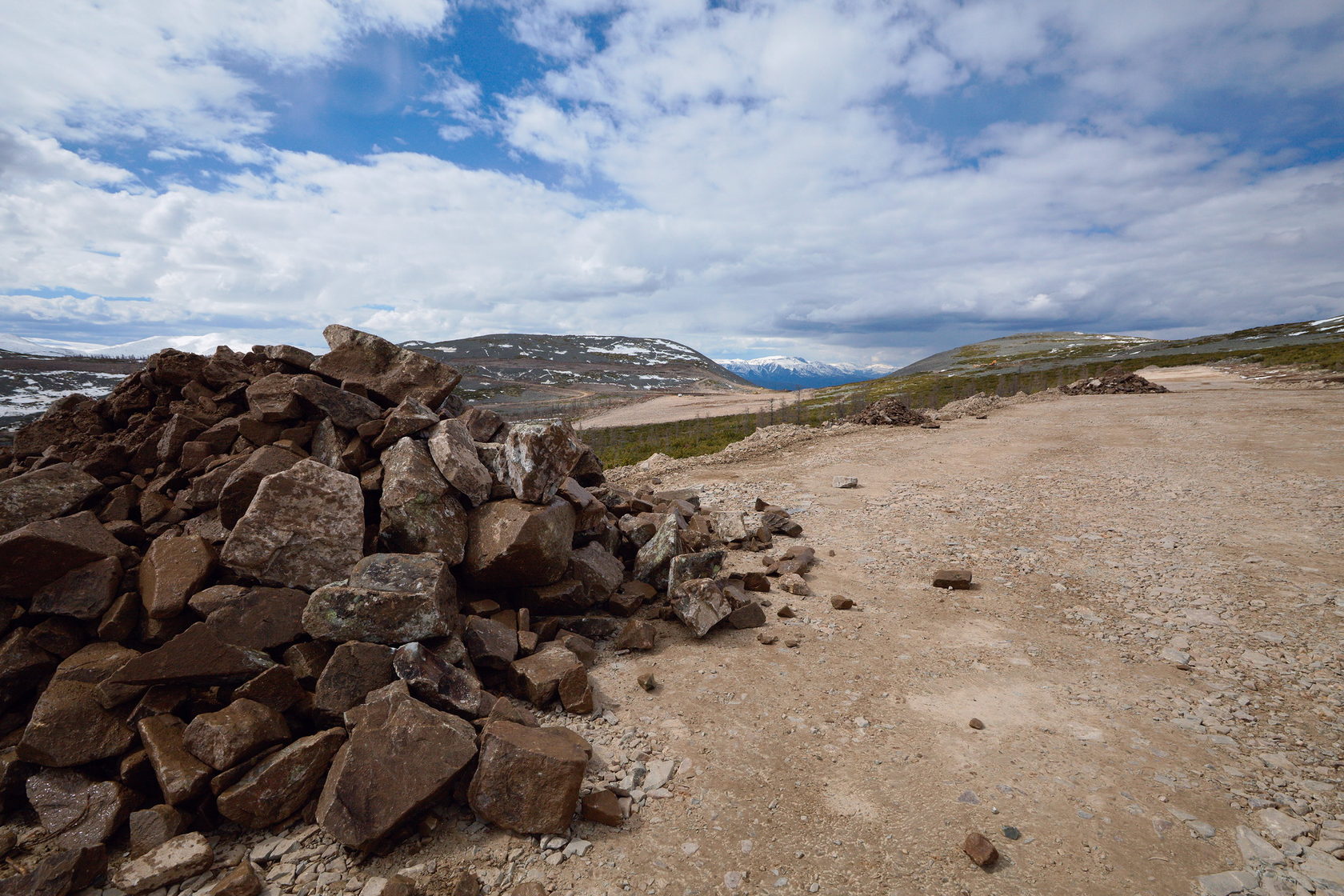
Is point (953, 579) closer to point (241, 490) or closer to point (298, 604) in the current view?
point (298, 604)

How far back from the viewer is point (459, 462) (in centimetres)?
725

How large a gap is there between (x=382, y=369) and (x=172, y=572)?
4369 millimetres

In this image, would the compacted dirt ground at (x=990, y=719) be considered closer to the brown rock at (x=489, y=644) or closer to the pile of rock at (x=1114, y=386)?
the brown rock at (x=489, y=644)

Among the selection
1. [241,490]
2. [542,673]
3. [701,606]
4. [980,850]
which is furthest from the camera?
[701,606]

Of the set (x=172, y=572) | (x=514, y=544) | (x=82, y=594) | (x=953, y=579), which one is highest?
(x=172, y=572)

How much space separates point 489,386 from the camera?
13500 cm

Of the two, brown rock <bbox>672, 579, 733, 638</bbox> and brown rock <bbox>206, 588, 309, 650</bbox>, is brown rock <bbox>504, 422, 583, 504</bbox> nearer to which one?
brown rock <bbox>672, 579, 733, 638</bbox>

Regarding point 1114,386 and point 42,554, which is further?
point 1114,386

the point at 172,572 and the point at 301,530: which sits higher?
the point at 301,530

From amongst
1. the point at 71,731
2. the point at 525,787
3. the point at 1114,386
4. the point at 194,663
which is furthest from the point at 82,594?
the point at 1114,386

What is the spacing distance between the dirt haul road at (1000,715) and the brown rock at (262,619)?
8.16 ft

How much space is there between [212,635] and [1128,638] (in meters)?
10.6

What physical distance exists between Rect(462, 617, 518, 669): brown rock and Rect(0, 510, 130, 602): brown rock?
3811 mm

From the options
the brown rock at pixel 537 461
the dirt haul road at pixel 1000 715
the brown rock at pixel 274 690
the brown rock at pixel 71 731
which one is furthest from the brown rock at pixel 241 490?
the dirt haul road at pixel 1000 715
